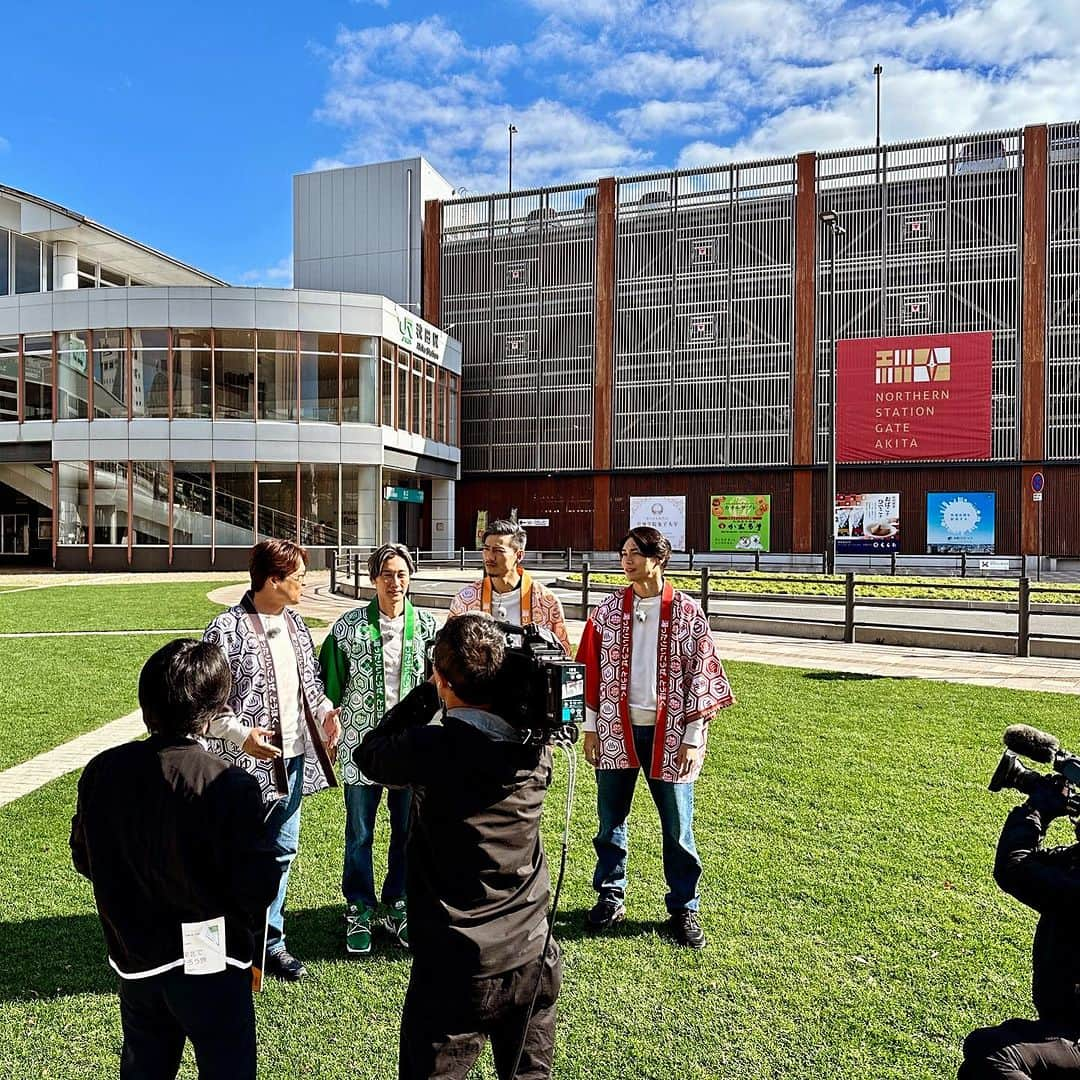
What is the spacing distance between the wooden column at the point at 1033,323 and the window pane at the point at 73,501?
118ft

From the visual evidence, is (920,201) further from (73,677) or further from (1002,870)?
(1002,870)

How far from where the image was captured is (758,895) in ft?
15.2

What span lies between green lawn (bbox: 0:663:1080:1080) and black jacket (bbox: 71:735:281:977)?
3.96 ft

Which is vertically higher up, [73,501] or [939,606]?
[73,501]

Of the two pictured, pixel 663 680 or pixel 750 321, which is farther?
pixel 750 321

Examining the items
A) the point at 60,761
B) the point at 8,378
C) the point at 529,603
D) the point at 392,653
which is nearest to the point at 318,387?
the point at 8,378

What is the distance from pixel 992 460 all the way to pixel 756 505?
946cm

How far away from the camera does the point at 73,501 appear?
32.1 m

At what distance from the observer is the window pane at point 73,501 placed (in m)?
31.9

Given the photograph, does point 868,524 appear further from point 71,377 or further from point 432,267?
point 71,377

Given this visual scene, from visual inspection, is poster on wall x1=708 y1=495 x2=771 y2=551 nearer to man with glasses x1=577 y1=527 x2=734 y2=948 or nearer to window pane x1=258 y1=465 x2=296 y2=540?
window pane x1=258 y1=465 x2=296 y2=540

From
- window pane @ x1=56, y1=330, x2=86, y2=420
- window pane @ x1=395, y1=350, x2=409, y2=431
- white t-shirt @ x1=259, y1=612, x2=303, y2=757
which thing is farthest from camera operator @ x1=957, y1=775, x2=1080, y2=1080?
window pane @ x1=56, y1=330, x2=86, y2=420

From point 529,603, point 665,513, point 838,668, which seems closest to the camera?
point 529,603

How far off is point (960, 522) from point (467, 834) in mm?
37913
